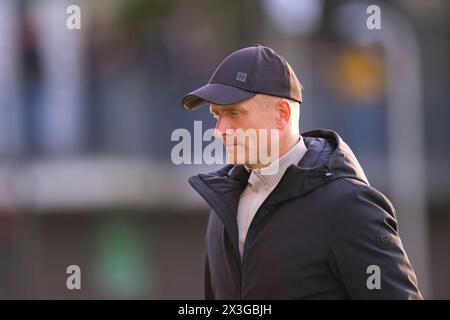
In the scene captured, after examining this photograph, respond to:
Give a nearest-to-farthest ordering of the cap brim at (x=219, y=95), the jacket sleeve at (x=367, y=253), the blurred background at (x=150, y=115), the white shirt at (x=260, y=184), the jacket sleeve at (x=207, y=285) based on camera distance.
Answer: the jacket sleeve at (x=367, y=253), the cap brim at (x=219, y=95), the white shirt at (x=260, y=184), the jacket sleeve at (x=207, y=285), the blurred background at (x=150, y=115)

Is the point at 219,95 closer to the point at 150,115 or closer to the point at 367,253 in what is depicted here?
the point at 367,253

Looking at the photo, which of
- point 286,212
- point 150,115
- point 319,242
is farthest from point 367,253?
point 150,115

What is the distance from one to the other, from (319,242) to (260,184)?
365mm

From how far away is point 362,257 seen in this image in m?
3.25

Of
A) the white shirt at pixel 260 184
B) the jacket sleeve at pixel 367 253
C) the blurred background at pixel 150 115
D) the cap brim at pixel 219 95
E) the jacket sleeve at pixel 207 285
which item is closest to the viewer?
the jacket sleeve at pixel 367 253

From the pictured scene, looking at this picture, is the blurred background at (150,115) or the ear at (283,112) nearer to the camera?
the ear at (283,112)

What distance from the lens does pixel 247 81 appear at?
136 inches

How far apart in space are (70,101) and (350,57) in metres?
3.74

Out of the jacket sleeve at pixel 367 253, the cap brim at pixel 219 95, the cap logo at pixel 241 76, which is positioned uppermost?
the cap logo at pixel 241 76

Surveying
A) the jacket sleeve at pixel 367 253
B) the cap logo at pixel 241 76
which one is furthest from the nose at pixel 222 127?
the jacket sleeve at pixel 367 253

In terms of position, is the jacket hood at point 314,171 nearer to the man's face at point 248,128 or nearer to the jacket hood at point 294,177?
the jacket hood at point 294,177

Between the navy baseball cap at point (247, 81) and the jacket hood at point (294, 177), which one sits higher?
the navy baseball cap at point (247, 81)

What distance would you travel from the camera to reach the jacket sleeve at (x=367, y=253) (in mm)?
Answer: 3229

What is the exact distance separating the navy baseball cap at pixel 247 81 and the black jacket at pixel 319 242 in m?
0.28
